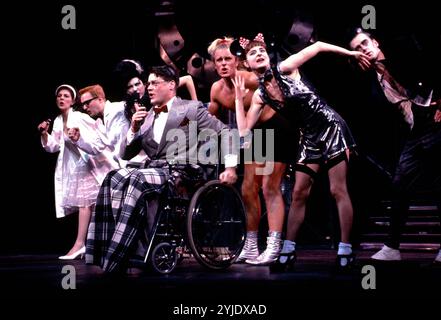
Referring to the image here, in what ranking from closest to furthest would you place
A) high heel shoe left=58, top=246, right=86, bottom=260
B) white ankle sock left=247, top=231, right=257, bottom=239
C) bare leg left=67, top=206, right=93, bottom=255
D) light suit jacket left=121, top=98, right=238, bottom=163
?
light suit jacket left=121, top=98, right=238, bottom=163 → white ankle sock left=247, top=231, right=257, bottom=239 → high heel shoe left=58, top=246, right=86, bottom=260 → bare leg left=67, top=206, right=93, bottom=255

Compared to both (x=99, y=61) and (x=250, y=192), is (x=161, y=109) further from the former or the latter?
(x=99, y=61)

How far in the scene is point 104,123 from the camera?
5.25m

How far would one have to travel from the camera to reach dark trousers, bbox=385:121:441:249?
421 cm

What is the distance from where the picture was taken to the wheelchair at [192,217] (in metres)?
3.63

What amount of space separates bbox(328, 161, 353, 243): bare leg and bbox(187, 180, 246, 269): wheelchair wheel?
1.94 feet

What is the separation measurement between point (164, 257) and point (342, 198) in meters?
1.03

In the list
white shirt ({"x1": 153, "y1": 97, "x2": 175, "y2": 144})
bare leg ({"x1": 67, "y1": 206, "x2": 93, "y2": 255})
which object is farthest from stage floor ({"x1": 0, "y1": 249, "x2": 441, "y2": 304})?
bare leg ({"x1": 67, "y1": 206, "x2": 93, "y2": 255})

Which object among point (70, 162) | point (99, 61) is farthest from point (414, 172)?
point (99, 61)

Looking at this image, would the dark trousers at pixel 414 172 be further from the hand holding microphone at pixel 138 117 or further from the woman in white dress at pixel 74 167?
the woman in white dress at pixel 74 167

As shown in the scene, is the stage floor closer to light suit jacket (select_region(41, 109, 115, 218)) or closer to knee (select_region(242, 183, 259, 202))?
knee (select_region(242, 183, 259, 202))

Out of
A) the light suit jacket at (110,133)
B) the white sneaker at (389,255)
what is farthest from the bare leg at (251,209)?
the light suit jacket at (110,133)

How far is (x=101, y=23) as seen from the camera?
5.95 meters
